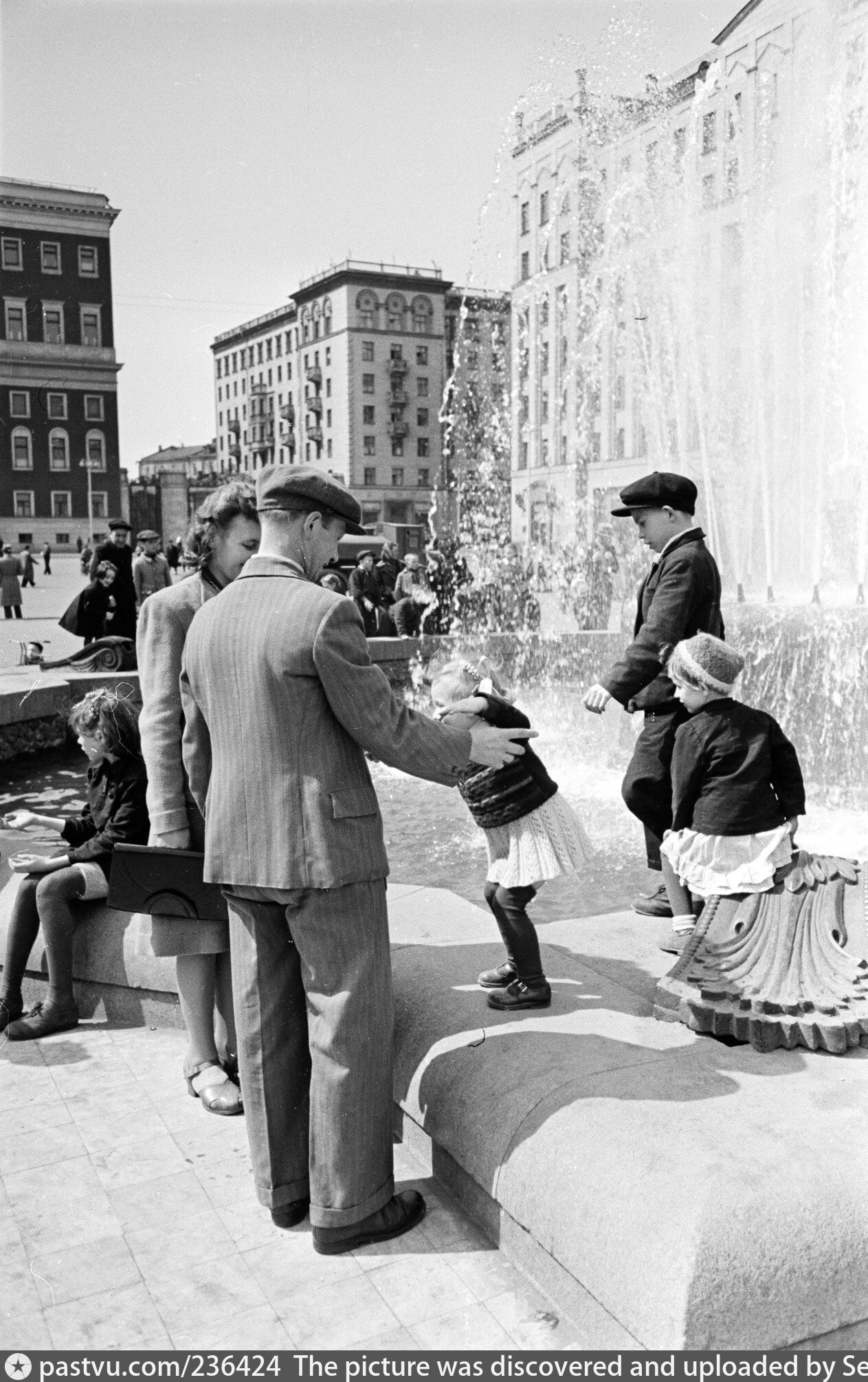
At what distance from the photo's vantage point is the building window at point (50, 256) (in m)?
57.3

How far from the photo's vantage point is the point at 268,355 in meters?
91.1

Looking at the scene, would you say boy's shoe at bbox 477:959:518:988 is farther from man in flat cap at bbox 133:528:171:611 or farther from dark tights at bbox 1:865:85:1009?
man in flat cap at bbox 133:528:171:611

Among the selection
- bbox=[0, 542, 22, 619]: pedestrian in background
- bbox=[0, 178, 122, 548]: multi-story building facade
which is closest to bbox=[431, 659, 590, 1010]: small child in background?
bbox=[0, 542, 22, 619]: pedestrian in background

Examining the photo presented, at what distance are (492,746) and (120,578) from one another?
10.3 metres

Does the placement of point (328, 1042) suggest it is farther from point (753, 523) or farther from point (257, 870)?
point (753, 523)

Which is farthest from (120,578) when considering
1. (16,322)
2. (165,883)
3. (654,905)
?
(16,322)

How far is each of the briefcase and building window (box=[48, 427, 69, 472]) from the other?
6305cm

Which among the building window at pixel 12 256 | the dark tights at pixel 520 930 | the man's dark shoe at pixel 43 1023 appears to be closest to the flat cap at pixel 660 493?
the dark tights at pixel 520 930

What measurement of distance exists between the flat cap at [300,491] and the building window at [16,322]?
224ft

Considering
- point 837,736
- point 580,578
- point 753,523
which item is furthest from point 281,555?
point 753,523

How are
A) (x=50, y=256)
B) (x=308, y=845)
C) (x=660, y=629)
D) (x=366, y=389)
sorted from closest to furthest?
(x=308, y=845), (x=660, y=629), (x=50, y=256), (x=366, y=389)

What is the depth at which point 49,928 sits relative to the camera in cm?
400

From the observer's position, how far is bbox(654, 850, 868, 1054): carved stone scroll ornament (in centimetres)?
301

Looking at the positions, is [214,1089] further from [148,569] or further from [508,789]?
[148,569]
